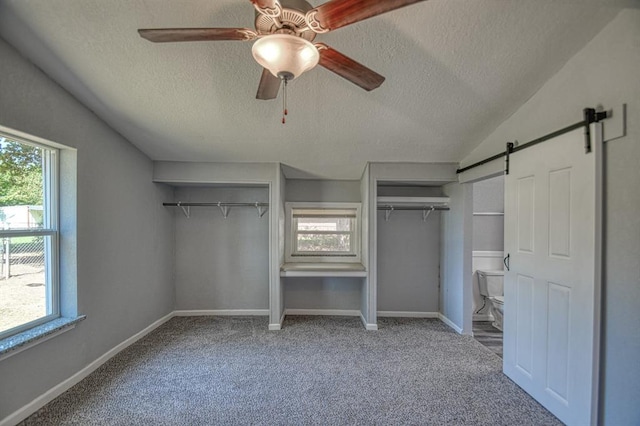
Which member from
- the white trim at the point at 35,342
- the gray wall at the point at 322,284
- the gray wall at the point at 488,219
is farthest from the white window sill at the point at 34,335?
the gray wall at the point at 488,219

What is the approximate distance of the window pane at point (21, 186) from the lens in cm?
210

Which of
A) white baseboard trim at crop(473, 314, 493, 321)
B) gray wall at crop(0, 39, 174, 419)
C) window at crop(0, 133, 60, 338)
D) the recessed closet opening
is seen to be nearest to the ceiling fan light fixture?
gray wall at crop(0, 39, 174, 419)

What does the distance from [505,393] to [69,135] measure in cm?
401

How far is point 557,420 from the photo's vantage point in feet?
6.76

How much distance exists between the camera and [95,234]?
275 centimetres

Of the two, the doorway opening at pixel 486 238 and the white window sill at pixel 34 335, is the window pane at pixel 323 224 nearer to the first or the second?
the doorway opening at pixel 486 238

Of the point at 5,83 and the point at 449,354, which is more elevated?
the point at 5,83

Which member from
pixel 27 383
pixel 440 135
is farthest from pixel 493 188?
pixel 27 383

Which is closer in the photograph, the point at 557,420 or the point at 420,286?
the point at 557,420

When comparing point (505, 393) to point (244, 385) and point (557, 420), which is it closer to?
point (557, 420)

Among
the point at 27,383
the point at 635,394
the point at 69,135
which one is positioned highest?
the point at 69,135

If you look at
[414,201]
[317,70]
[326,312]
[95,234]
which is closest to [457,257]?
[414,201]

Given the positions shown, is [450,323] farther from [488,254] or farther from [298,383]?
[298,383]

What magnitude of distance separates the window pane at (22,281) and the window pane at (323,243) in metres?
2.80
